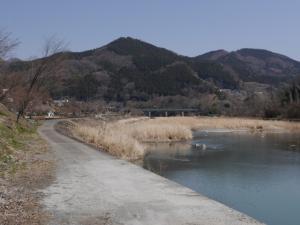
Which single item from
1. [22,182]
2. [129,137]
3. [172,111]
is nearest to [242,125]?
[129,137]

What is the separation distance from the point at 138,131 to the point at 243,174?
1806cm

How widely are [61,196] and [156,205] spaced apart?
7.23 feet

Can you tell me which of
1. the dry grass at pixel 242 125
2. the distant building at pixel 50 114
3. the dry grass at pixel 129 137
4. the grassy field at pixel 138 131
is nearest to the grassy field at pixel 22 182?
the dry grass at pixel 129 137

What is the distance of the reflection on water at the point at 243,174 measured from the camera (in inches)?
573

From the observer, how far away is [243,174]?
843 inches

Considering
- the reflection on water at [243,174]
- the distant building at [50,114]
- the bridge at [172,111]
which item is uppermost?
the bridge at [172,111]

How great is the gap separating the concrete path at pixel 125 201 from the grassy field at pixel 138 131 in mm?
8729

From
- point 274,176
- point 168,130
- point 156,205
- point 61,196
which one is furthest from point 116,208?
point 168,130

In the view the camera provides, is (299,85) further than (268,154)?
Yes

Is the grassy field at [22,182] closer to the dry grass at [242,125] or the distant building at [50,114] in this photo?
the dry grass at [242,125]

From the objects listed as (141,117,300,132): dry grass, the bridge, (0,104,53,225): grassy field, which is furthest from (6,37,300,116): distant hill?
(0,104,53,225): grassy field

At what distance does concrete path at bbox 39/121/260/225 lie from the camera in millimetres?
8852

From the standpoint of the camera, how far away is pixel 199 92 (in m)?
158

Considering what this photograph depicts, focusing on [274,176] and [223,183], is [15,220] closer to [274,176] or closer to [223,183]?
[223,183]
